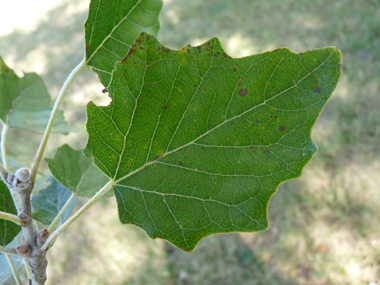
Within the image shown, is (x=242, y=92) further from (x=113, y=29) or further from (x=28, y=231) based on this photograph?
(x=28, y=231)

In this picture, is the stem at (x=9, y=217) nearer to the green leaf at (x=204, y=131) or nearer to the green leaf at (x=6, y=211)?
the green leaf at (x=6, y=211)

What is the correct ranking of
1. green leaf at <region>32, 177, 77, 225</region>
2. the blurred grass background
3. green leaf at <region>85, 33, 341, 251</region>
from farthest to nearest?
1. the blurred grass background
2. green leaf at <region>32, 177, 77, 225</region>
3. green leaf at <region>85, 33, 341, 251</region>

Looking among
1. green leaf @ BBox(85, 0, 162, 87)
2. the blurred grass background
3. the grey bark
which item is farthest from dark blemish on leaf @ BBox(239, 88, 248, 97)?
the blurred grass background

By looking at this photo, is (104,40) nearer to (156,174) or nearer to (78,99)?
(156,174)

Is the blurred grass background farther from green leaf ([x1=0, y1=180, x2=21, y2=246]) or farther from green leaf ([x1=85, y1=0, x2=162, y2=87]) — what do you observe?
green leaf ([x1=85, y1=0, x2=162, y2=87])

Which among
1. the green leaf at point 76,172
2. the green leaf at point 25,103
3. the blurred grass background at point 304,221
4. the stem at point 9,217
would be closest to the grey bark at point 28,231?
the stem at point 9,217

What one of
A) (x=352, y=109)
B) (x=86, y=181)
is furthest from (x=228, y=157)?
(x=352, y=109)
